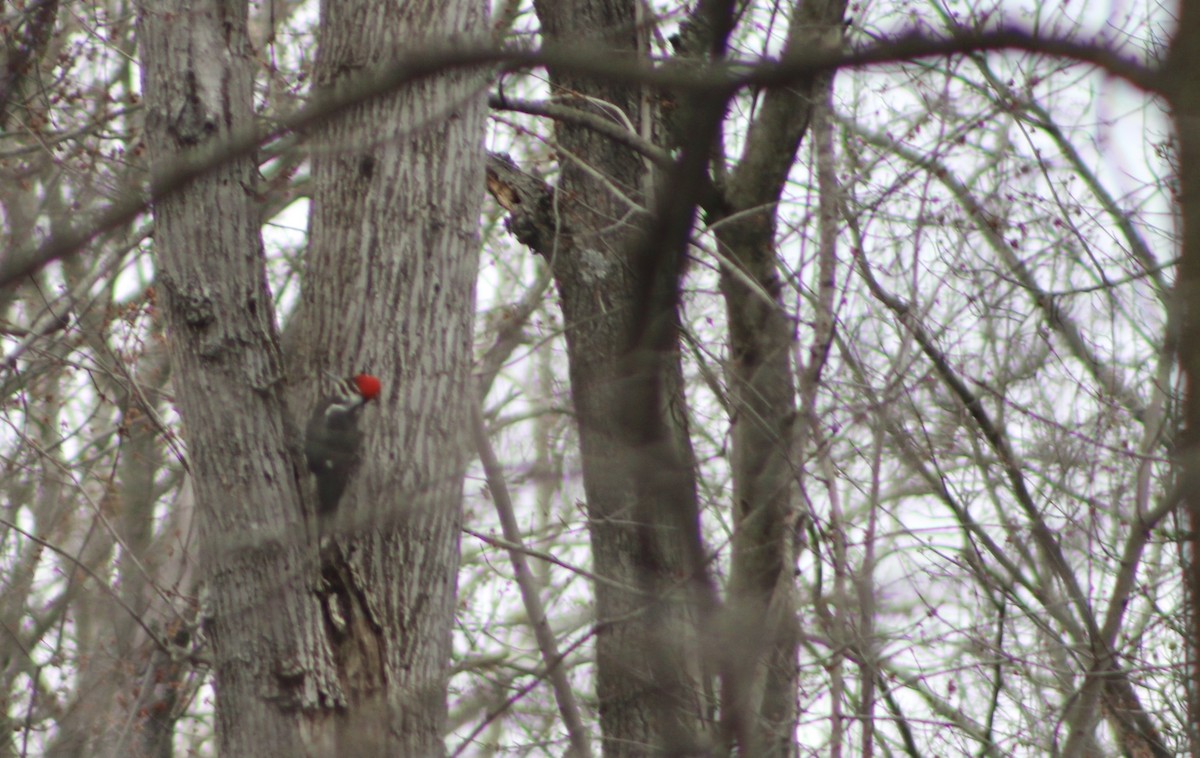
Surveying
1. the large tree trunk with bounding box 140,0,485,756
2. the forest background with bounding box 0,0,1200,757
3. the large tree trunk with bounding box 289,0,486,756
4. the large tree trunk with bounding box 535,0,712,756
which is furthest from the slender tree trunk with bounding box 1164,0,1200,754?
the large tree trunk with bounding box 535,0,712,756

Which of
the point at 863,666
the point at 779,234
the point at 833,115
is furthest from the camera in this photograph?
the point at 779,234

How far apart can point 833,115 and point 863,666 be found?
2567mm

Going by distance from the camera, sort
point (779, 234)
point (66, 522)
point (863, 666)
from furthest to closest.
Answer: point (66, 522) → point (779, 234) → point (863, 666)

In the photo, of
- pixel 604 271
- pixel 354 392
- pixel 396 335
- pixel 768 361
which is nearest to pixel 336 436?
pixel 354 392

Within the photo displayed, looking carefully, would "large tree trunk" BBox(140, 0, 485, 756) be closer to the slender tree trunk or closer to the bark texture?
the bark texture

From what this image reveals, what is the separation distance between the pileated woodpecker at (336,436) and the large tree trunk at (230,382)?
3.2 inches

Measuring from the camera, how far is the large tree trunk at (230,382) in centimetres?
340

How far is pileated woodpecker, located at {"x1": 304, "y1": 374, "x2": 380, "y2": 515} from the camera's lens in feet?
11.7

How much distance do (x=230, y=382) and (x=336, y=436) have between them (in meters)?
0.37

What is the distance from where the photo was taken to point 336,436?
3750 millimetres

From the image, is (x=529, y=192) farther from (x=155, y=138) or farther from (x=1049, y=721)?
(x=1049, y=721)

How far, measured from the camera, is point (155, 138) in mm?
3629

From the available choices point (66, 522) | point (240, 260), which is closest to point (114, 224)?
point (240, 260)

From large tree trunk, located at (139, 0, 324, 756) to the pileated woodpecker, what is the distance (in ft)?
0.27
